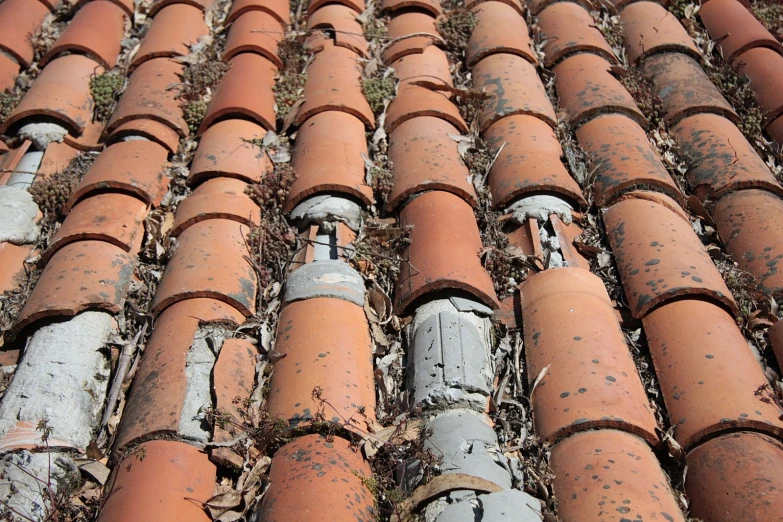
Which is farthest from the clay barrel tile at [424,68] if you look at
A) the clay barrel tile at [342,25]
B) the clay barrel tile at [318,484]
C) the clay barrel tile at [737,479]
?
the clay barrel tile at [737,479]

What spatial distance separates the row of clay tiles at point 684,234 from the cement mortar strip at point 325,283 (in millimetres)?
1000

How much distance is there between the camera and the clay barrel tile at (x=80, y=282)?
9.04 feet

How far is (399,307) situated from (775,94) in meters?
2.35

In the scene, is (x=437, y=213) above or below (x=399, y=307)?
above

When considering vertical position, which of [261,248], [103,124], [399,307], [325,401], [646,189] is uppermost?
[103,124]

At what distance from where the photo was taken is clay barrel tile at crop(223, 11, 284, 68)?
4.28 metres

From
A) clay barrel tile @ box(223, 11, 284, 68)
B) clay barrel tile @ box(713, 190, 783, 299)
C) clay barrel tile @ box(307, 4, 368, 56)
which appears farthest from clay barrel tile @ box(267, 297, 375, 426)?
clay barrel tile @ box(307, 4, 368, 56)

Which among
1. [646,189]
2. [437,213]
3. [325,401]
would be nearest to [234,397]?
[325,401]

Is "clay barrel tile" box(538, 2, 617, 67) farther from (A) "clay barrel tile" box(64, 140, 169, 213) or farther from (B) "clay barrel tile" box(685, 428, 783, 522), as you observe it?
(B) "clay barrel tile" box(685, 428, 783, 522)

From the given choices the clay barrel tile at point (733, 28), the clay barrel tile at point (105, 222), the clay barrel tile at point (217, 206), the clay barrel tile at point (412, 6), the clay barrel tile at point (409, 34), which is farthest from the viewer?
the clay barrel tile at point (412, 6)

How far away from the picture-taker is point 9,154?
12.0ft

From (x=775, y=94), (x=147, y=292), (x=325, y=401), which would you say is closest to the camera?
(x=325, y=401)

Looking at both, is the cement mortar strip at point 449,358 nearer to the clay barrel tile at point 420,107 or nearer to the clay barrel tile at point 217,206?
the clay barrel tile at point 217,206

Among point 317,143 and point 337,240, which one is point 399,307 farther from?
point 317,143
